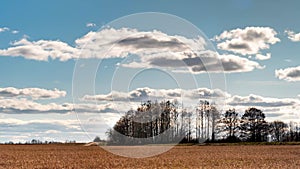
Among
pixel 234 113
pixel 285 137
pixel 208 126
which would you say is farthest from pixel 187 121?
pixel 285 137

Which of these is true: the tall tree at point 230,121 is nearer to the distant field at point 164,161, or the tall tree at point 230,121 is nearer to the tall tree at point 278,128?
the tall tree at point 278,128

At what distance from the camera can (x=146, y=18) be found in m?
36.9

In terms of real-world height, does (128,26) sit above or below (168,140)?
above

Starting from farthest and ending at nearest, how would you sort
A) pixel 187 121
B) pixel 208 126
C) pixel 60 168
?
pixel 208 126 → pixel 187 121 → pixel 60 168

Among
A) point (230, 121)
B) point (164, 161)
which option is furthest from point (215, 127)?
point (164, 161)

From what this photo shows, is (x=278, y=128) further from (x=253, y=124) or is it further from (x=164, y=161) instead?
(x=164, y=161)

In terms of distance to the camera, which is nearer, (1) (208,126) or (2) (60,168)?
(2) (60,168)

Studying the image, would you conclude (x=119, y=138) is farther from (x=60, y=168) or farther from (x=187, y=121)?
(x=60, y=168)

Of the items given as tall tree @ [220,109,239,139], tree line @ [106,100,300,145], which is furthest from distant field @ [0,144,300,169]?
tall tree @ [220,109,239,139]

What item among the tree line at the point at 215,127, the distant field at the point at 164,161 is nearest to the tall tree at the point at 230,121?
the tree line at the point at 215,127

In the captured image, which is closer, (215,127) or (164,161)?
(164,161)

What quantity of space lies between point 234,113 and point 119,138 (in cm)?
4910

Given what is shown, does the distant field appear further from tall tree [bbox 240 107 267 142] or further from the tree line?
tall tree [bbox 240 107 267 142]

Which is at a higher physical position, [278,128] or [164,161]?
[278,128]
